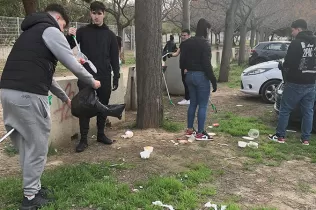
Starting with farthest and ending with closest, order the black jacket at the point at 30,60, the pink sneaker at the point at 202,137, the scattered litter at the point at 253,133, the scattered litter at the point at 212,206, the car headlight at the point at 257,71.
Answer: the car headlight at the point at 257,71 → the scattered litter at the point at 253,133 → the pink sneaker at the point at 202,137 → the scattered litter at the point at 212,206 → the black jacket at the point at 30,60

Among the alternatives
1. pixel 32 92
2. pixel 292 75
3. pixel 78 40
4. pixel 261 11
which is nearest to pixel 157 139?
pixel 78 40

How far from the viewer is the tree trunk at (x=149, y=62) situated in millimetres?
5871

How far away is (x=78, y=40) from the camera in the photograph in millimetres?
5059

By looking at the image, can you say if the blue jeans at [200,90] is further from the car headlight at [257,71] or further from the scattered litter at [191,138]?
the car headlight at [257,71]

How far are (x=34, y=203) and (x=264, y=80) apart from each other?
717 cm

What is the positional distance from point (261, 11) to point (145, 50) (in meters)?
24.7

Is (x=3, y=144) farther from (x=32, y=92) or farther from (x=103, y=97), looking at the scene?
(x=32, y=92)

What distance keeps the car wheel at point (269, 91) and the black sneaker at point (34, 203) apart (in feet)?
23.1

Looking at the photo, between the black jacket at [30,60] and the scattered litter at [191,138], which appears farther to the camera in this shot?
the scattered litter at [191,138]

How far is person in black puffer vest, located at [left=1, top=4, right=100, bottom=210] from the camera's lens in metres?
3.18

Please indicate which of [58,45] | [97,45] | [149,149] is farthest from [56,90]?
[149,149]

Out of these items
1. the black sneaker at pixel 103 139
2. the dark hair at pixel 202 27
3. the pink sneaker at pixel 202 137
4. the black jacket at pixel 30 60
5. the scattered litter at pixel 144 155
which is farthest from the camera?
the pink sneaker at pixel 202 137

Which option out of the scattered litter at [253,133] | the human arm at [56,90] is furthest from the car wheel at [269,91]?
the human arm at [56,90]

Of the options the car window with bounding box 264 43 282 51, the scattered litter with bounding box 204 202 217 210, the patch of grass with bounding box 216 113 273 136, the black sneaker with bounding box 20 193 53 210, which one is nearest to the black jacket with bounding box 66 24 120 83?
the black sneaker with bounding box 20 193 53 210
